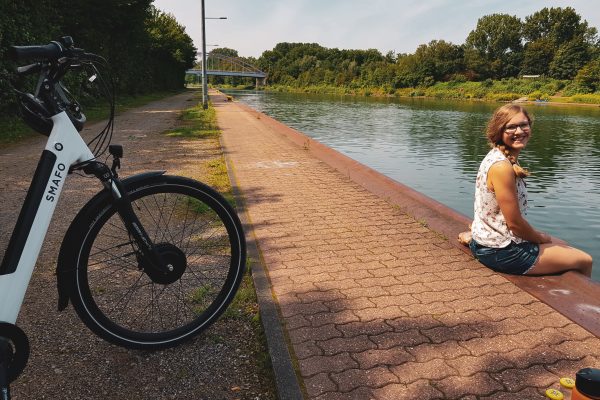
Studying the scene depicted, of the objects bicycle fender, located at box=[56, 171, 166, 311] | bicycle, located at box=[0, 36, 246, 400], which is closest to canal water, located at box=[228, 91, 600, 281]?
bicycle, located at box=[0, 36, 246, 400]

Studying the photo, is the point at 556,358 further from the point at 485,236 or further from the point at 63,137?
the point at 63,137

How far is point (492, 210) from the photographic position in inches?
140

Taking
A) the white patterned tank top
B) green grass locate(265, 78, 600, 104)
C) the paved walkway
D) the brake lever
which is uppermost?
green grass locate(265, 78, 600, 104)

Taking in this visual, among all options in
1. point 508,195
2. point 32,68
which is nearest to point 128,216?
point 32,68

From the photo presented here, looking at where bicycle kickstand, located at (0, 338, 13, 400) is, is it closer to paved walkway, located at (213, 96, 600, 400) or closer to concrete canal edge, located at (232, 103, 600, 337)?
paved walkway, located at (213, 96, 600, 400)

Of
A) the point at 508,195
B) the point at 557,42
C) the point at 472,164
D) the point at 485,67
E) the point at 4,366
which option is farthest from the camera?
the point at 557,42

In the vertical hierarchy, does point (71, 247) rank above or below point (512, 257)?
above

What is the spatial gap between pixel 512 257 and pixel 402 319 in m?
1.22

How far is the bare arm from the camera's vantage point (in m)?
3.31

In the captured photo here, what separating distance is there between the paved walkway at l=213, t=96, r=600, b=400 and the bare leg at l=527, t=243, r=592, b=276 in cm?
30

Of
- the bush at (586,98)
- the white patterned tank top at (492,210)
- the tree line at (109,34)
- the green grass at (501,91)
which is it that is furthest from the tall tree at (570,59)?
the white patterned tank top at (492,210)

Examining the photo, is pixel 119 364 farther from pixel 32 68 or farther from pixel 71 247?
pixel 32 68

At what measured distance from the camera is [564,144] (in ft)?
58.1

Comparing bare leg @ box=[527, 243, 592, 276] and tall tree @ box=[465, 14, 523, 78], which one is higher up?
tall tree @ box=[465, 14, 523, 78]
